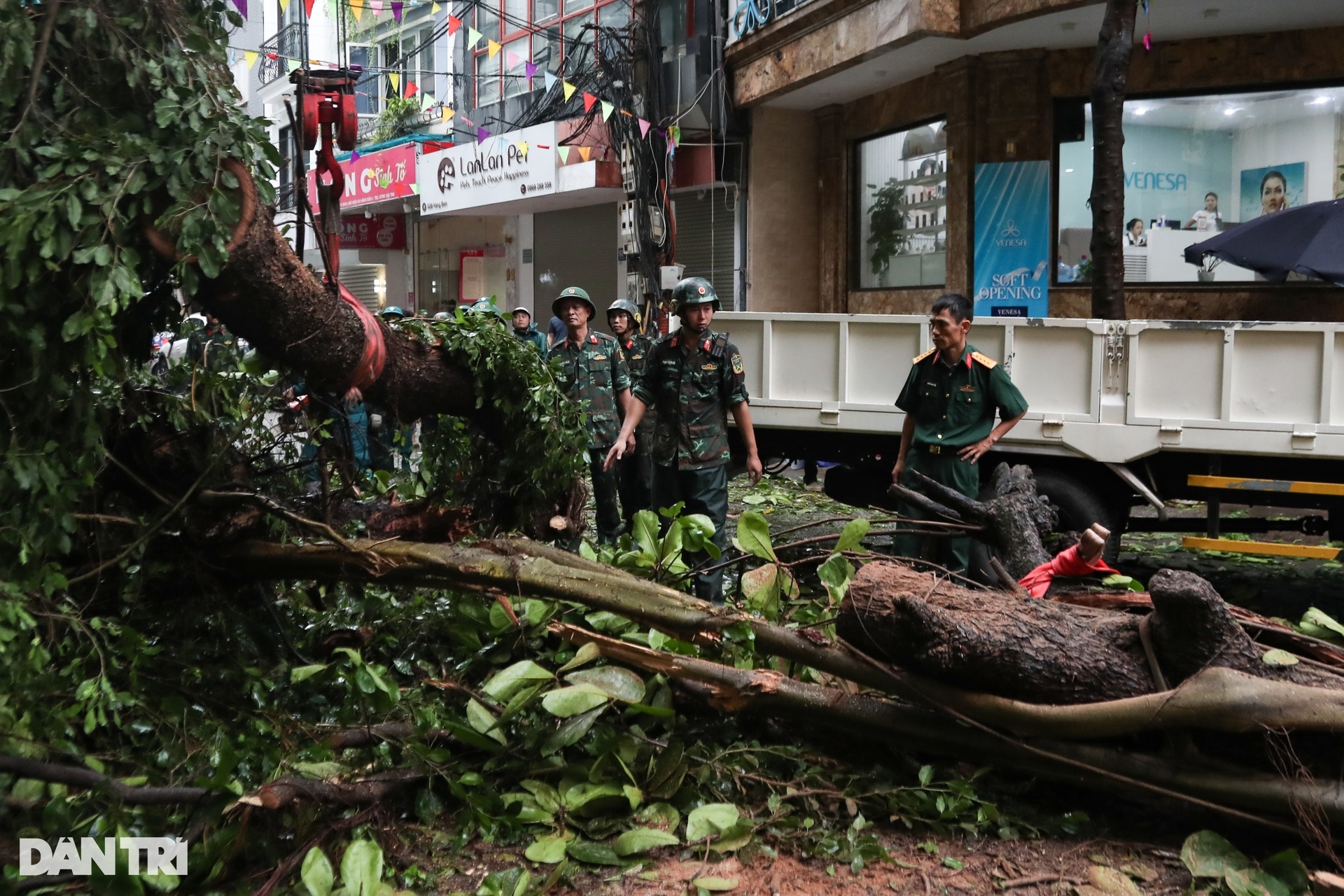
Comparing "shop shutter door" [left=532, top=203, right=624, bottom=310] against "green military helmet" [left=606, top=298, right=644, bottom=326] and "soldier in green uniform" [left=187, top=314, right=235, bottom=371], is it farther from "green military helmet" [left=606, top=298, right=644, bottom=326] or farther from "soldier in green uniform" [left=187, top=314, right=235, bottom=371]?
"soldier in green uniform" [left=187, top=314, right=235, bottom=371]

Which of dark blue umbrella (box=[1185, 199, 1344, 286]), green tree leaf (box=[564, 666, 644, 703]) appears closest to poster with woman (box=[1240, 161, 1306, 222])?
dark blue umbrella (box=[1185, 199, 1344, 286])

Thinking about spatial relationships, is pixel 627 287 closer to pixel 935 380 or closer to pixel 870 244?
pixel 870 244

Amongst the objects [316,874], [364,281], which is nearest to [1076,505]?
[316,874]

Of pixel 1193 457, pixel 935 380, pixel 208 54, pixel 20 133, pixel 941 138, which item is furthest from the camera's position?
pixel 941 138

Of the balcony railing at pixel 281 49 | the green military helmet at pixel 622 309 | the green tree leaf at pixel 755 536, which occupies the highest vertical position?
the balcony railing at pixel 281 49

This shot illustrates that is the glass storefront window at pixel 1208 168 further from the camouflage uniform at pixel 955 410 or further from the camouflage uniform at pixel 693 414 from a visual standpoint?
the camouflage uniform at pixel 693 414

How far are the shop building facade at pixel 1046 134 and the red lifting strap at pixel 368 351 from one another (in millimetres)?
7792

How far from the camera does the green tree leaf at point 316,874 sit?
2916 mm

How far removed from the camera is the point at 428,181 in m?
18.6

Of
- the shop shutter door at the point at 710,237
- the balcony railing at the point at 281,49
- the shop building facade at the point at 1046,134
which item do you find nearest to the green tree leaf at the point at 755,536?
the shop building facade at the point at 1046,134

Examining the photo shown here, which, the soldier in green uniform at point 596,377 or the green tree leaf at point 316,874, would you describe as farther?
the soldier in green uniform at point 596,377

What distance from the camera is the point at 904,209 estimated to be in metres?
13.3

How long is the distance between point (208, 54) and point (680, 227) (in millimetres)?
12157

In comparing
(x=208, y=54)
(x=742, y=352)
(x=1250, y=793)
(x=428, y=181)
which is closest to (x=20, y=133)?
(x=208, y=54)
